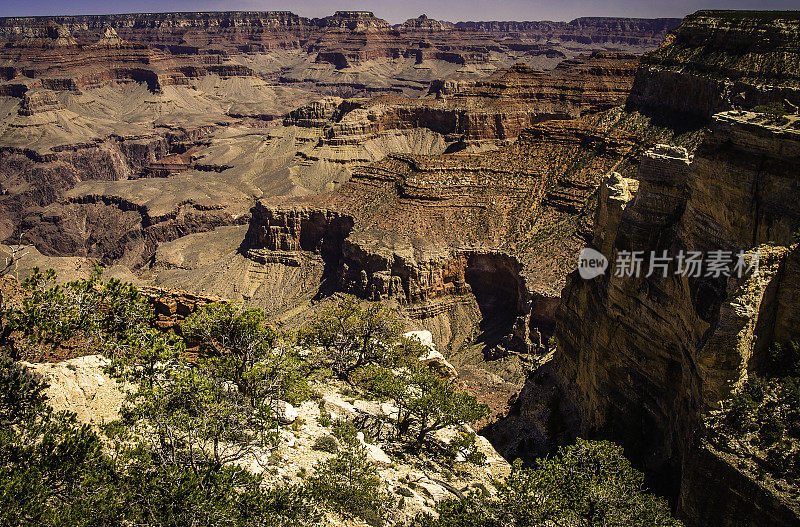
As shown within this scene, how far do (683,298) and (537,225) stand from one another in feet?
165

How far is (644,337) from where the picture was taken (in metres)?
→ 30.3

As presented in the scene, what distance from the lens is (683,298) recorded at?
26938 mm

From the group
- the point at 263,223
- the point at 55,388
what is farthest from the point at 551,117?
the point at 55,388

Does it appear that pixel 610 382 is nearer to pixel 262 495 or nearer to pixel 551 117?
pixel 262 495

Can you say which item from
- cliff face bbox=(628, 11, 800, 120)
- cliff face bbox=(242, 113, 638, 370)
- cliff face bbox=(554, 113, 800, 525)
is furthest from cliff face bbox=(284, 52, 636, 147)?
cliff face bbox=(554, 113, 800, 525)

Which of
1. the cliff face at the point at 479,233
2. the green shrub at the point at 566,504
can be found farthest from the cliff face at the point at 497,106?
the green shrub at the point at 566,504

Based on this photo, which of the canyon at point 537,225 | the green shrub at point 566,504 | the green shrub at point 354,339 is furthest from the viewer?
the green shrub at point 354,339

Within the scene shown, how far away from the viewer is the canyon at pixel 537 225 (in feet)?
80.5

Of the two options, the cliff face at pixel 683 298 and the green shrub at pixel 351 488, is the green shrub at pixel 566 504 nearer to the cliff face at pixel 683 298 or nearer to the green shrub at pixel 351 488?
the green shrub at pixel 351 488

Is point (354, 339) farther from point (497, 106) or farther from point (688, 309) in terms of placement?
point (497, 106)

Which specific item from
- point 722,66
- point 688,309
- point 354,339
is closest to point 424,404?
point 354,339

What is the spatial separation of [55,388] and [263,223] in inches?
2934

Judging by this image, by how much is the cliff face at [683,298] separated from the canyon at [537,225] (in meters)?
0.10

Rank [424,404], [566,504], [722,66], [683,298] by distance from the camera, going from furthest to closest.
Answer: [722,66] → [424,404] → [683,298] → [566,504]
